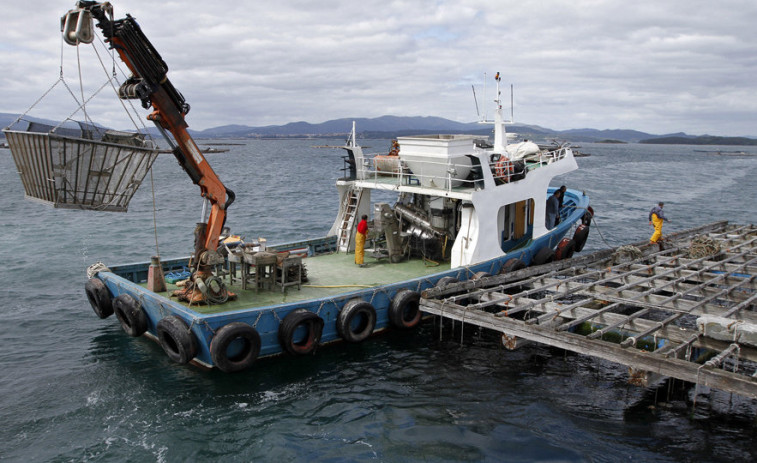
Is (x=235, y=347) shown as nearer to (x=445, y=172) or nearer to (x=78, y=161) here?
(x=78, y=161)

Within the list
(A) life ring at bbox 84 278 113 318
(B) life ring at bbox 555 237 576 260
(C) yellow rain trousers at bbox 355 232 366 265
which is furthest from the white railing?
(A) life ring at bbox 84 278 113 318

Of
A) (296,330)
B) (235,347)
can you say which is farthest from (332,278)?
(235,347)

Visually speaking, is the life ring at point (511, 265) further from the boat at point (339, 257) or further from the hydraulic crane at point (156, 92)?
the hydraulic crane at point (156, 92)

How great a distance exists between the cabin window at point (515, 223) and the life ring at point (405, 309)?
4204mm

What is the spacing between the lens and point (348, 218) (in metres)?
16.4

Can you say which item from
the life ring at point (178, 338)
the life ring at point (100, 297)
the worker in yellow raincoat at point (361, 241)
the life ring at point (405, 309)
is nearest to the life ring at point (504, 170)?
the worker in yellow raincoat at point (361, 241)

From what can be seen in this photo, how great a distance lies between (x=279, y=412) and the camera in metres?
9.88

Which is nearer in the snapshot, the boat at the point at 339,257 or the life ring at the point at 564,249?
the boat at the point at 339,257

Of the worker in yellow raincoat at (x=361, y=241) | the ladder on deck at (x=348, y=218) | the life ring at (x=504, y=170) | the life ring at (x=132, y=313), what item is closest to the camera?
the life ring at (x=132, y=313)

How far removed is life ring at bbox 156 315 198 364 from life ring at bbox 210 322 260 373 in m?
0.42

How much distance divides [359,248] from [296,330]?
402cm

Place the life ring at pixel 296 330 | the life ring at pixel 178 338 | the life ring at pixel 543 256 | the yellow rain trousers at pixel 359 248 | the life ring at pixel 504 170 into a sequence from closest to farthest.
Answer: the life ring at pixel 178 338, the life ring at pixel 296 330, the yellow rain trousers at pixel 359 248, the life ring at pixel 504 170, the life ring at pixel 543 256

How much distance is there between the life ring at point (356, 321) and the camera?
11.7 m

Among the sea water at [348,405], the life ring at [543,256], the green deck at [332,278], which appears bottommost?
the sea water at [348,405]
